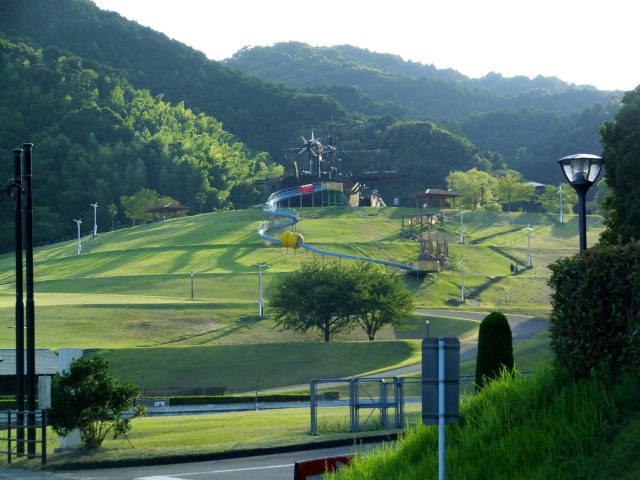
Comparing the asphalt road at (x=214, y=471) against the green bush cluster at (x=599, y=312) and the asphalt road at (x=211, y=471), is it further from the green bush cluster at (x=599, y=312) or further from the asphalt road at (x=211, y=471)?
the green bush cluster at (x=599, y=312)

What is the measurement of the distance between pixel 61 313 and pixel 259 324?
12870 millimetres

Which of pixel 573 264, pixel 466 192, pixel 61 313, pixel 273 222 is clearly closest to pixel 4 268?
pixel 273 222

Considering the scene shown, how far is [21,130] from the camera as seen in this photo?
589 ft

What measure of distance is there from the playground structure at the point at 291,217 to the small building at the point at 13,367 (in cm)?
4711

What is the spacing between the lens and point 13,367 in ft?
146

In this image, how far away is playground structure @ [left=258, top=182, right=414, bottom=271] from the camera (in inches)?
3627

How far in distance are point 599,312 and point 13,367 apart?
1472 inches

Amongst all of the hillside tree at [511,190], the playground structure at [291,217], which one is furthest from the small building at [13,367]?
the hillside tree at [511,190]

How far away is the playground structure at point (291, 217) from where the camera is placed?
92.1 meters

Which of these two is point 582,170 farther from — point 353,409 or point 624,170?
point 624,170

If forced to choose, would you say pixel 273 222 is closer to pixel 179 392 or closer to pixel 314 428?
pixel 179 392

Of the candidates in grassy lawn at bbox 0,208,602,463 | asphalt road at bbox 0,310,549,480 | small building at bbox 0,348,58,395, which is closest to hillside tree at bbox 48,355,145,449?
grassy lawn at bbox 0,208,602,463

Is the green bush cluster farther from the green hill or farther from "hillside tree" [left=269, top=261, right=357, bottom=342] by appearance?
"hillside tree" [left=269, top=261, right=357, bottom=342]

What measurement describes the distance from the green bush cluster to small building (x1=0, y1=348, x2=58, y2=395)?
34940mm
